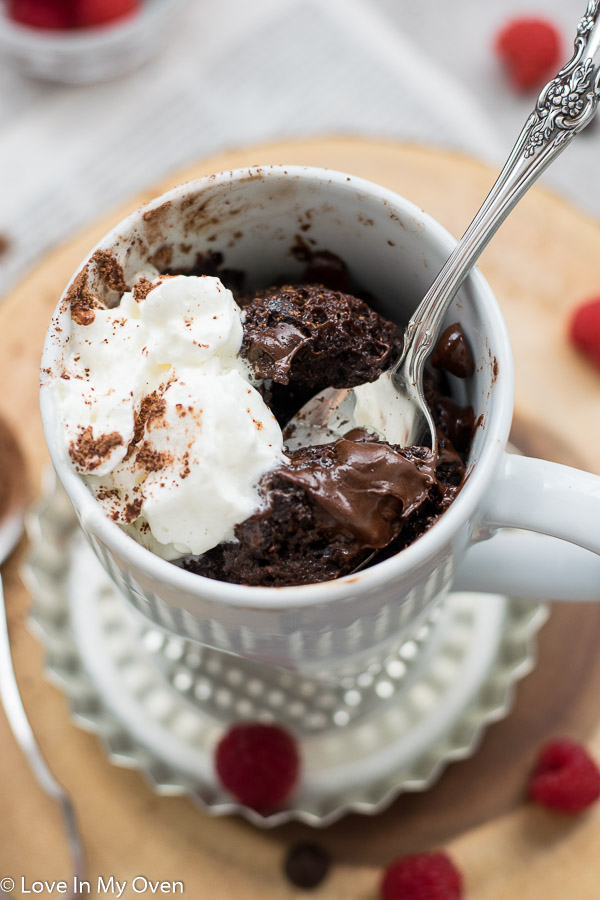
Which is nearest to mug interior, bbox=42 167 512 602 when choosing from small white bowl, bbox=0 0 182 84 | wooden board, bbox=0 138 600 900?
wooden board, bbox=0 138 600 900

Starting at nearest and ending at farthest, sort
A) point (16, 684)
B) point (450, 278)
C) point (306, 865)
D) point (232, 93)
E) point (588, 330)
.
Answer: point (450, 278) → point (306, 865) → point (16, 684) → point (588, 330) → point (232, 93)

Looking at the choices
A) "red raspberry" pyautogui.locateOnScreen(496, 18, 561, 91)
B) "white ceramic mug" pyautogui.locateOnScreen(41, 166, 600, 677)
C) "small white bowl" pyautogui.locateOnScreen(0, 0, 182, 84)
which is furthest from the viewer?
"red raspberry" pyautogui.locateOnScreen(496, 18, 561, 91)

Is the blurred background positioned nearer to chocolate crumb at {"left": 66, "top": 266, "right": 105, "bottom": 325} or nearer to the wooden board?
the wooden board

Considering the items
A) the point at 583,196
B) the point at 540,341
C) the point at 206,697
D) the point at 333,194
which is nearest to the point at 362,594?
the point at 333,194

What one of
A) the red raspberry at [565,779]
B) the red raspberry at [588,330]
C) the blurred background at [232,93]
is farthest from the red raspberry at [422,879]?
the blurred background at [232,93]

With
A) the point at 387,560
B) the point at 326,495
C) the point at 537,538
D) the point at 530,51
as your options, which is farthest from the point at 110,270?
the point at 530,51

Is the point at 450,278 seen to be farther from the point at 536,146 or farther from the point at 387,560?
the point at 387,560

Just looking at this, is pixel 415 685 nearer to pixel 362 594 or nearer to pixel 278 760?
pixel 278 760
